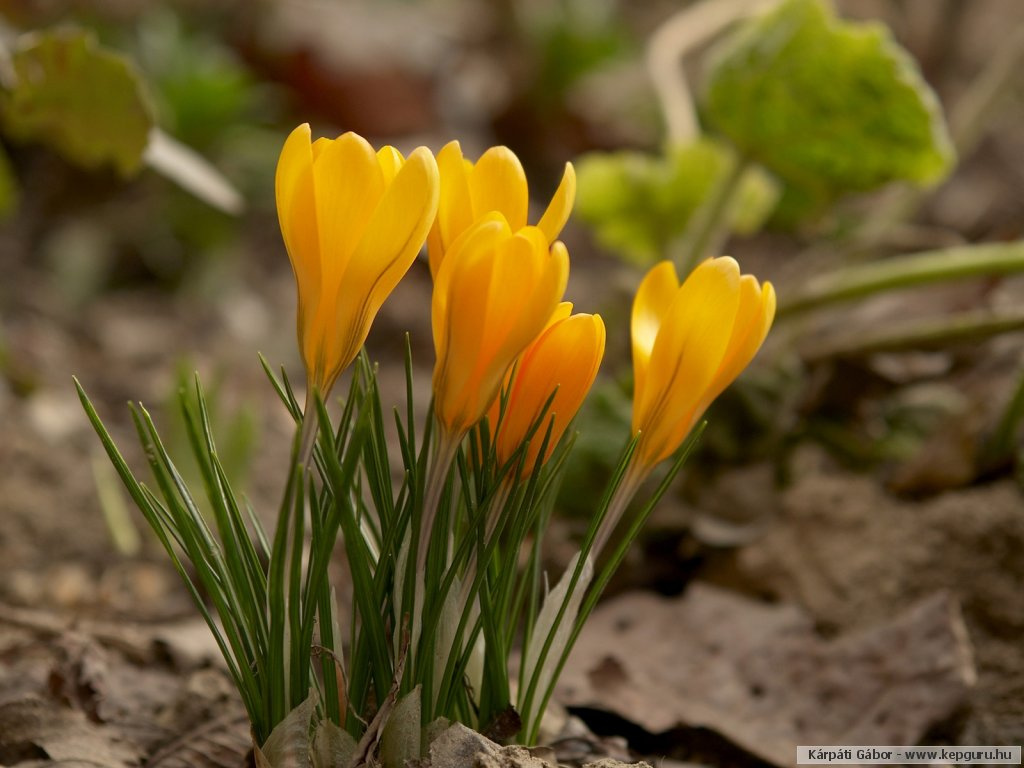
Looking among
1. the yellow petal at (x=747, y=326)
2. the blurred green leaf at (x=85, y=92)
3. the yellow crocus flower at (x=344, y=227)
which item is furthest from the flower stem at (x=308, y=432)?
the blurred green leaf at (x=85, y=92)

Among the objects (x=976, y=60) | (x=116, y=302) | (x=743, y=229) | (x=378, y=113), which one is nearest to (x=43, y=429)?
(x=116, y=302)

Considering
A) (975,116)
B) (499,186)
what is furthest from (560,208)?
(975,116)

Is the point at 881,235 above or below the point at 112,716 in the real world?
above

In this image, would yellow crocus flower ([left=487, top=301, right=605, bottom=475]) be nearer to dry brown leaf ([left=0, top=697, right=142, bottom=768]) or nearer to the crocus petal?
the crocus petal

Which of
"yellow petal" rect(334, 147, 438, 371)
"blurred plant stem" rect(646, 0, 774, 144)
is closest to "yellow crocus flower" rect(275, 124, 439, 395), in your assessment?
"yellow petal" rect(334, 147, 438, 371)

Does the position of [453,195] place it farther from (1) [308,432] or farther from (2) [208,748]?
(2) [208,748]

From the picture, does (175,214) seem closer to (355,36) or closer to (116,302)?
(116,302)
